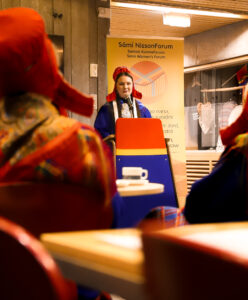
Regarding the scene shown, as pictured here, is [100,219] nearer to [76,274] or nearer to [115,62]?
[76,274]

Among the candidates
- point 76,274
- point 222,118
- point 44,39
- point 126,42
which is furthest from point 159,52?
point 76,274

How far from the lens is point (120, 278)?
1.68 feet

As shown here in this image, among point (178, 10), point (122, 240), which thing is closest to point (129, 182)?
point (122, 240)

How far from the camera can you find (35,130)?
3.63 ft

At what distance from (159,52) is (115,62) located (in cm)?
74

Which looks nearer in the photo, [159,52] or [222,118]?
[159,52]

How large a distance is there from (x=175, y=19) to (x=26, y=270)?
6680 millimetres

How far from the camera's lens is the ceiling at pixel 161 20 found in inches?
248

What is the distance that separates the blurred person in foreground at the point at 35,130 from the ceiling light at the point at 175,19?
18.6 ft

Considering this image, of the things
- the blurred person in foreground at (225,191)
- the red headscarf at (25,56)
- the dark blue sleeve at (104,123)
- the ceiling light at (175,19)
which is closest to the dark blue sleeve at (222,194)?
the blurred person in foreground at (225,191)

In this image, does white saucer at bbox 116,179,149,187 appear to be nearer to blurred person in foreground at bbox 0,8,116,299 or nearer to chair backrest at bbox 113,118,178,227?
blurred person in foreground at bbox 0,8,116,299

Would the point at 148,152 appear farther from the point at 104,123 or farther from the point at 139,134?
→ the point at 104,123

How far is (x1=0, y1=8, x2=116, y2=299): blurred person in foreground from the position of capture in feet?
3.52

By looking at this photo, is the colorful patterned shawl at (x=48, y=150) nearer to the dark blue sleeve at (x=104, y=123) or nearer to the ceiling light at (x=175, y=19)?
the dark blue sleeve at (x=104, y=123)
